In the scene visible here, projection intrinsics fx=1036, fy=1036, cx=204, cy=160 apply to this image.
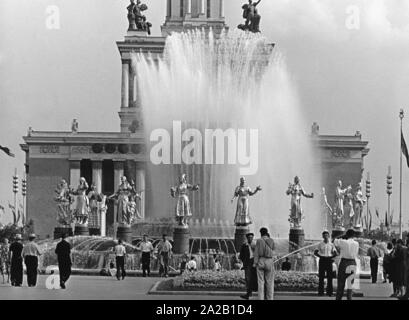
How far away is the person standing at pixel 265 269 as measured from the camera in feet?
61.6

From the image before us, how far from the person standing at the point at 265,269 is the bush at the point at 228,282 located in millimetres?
3327

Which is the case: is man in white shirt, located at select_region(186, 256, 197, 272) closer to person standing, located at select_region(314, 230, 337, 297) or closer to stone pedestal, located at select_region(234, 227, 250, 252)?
stone pedestal, located at select_region(234, 227, 250, 252)

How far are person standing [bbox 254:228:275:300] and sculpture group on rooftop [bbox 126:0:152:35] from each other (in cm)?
7623

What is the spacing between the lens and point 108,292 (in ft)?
72.1

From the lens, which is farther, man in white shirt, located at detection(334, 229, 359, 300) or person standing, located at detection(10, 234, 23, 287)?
person standing, located at detection(10, 234, 23, 287)

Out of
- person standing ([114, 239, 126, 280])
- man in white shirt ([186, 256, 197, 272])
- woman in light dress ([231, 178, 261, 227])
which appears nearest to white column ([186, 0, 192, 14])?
woman in light dress ([231, 178, 261, 227])

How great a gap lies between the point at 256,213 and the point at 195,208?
692cm

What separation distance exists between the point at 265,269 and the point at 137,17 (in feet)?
256

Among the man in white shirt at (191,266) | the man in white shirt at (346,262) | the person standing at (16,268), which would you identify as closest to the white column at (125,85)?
the man in white shirt at (191,266)

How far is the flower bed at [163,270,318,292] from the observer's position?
22188 millimetres

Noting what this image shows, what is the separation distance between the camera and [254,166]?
45969mm

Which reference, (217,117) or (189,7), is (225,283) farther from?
(189,7)
